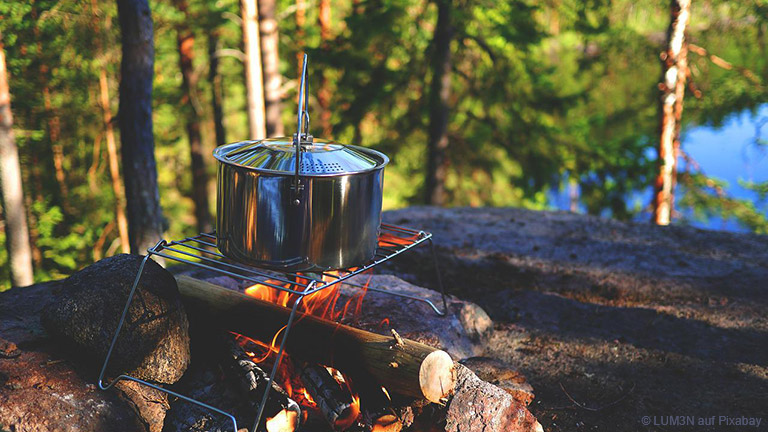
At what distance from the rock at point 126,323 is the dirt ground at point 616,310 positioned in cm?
254

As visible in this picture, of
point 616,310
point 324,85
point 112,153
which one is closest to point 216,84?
point 324,85

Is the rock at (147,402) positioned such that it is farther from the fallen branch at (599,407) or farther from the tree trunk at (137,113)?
the tree trunk at (137,113)

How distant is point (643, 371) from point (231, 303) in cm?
332

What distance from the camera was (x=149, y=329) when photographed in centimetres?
345

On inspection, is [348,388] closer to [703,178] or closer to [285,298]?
[285,298]

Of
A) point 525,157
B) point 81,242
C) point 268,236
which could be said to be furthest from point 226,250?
point 81,242

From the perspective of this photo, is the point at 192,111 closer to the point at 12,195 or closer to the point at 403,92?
the point at 403,92

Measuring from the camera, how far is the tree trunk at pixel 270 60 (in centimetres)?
1103

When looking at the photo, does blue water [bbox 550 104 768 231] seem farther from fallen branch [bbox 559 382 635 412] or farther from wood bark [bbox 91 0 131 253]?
wood bark [bbox 91 0 131 253]

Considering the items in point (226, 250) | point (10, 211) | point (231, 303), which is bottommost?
point (10, 211)

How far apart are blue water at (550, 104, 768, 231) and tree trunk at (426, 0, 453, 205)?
11.3ft

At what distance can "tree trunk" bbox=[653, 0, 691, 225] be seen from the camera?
35.1 ft

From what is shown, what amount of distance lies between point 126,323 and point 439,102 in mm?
9508

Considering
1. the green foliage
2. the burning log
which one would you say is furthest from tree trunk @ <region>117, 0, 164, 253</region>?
the green foliage
